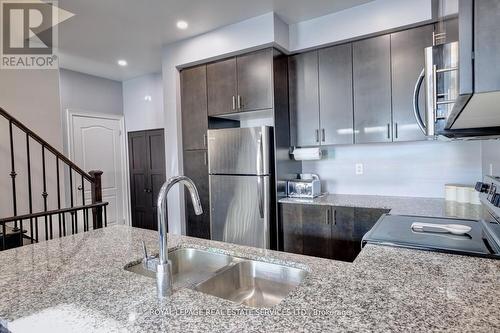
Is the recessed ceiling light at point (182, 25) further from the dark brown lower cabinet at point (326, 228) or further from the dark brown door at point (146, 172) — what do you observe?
the dark brown lower cabinet at point (326, 228)

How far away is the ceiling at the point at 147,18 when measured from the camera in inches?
101

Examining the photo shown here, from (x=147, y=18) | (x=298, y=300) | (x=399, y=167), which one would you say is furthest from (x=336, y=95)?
(x=298, y=300)

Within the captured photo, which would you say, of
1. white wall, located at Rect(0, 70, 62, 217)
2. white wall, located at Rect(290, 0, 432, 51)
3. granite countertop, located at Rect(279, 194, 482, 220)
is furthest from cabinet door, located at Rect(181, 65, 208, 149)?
white wall, located at Rect(0, 70, 62, 217)

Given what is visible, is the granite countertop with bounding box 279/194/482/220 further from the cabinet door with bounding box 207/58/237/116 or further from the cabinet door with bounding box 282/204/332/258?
the cabinet door with bounding box 207/58/237/116

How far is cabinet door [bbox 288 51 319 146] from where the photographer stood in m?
3.02

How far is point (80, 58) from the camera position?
384 centimetres

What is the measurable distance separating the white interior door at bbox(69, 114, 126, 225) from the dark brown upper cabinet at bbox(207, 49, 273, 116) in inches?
93.3

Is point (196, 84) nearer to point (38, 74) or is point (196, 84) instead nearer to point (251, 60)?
point (251, 60)

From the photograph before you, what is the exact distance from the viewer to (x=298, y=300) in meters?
0.83

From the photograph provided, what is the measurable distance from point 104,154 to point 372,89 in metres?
4.06

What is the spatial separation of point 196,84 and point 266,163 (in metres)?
1.32

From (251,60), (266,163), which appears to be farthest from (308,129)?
(251,60)

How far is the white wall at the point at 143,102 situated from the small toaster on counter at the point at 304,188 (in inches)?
100

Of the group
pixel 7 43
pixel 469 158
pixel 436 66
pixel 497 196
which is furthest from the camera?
pixel 7 43
